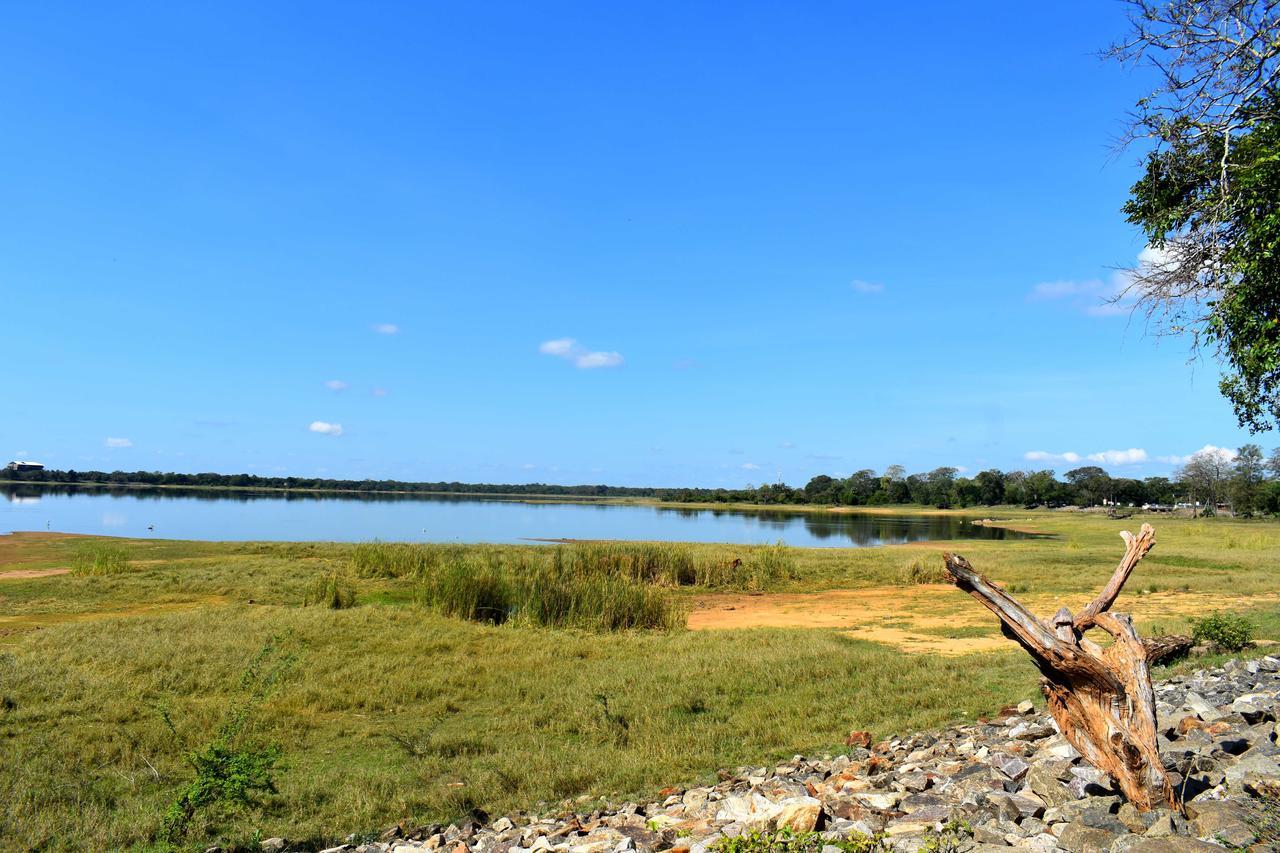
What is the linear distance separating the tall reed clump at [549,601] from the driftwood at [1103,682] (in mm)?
11778

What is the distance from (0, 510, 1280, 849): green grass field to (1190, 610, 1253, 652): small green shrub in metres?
1.83

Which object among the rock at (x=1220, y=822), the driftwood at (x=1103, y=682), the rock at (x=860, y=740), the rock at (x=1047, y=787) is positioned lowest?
the rock at (x=860, y=740)

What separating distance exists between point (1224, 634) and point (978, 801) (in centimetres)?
710

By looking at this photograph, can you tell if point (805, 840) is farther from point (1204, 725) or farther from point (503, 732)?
point (503, 732)

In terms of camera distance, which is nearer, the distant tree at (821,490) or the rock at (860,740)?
the rock at (860,740)

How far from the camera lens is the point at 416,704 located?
10086 millimetres

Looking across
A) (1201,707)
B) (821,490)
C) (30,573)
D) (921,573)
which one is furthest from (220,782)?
(821,490)

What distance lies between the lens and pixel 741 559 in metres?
28.1

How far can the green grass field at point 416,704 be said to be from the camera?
675cm

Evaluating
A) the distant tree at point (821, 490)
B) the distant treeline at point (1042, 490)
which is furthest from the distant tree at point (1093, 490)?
the distant tree at point (821, 490)

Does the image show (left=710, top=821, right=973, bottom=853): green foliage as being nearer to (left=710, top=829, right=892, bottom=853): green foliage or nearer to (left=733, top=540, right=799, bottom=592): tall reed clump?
(left=710, top=829, right=892, bottom=853): green foliage

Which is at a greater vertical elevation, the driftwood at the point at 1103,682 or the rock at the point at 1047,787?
the driftwood at the point at 1103,682

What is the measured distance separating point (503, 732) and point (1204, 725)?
6.90 meters

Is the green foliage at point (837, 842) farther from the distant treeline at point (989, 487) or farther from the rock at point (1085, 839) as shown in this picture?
the distant treeline at point (989, 487)
